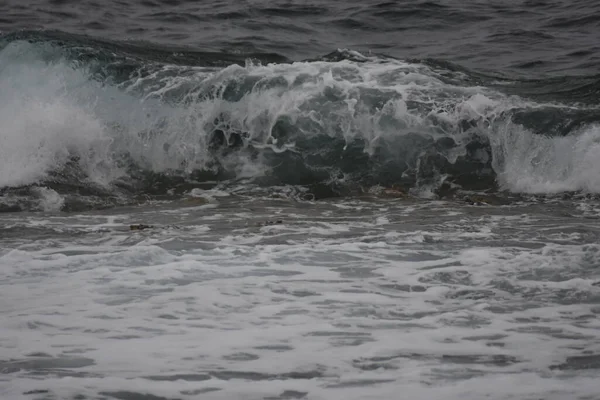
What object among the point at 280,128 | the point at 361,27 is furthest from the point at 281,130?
the point at 361,27

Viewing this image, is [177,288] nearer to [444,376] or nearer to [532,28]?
[444,376]

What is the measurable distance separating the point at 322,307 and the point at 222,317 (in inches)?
19.9

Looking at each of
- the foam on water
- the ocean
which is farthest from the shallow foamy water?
the foam on water

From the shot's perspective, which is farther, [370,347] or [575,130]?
[575,130]

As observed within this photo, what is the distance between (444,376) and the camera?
3.71 metres

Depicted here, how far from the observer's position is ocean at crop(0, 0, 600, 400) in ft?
12.8

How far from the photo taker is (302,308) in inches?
180

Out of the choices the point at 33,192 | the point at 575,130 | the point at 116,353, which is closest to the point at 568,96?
the point at 575,130

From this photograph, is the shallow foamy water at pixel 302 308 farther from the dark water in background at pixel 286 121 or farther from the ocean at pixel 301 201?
the dark water in background at pixel 286 121

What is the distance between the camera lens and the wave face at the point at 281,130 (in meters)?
8.43

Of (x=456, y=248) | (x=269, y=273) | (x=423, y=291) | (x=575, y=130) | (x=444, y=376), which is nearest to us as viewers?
(x=444, y=376)

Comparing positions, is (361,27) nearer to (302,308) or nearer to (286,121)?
(286,121)

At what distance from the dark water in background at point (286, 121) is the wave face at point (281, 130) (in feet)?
0.05

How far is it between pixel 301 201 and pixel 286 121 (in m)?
1.64
